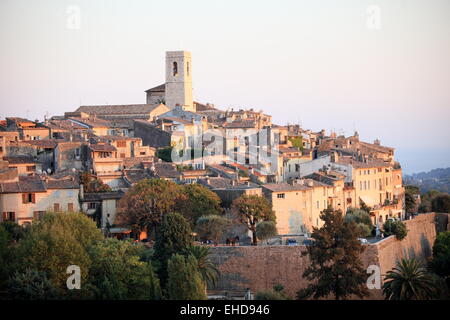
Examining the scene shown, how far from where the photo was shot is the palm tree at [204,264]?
3647 cm

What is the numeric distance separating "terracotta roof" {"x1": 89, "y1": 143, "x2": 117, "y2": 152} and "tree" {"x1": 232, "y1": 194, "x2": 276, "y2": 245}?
9415 millimetres

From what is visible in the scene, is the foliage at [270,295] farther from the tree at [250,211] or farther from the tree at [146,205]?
the tree at [146,205]

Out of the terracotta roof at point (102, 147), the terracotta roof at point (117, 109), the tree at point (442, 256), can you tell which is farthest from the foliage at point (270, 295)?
the terracotta roof at point (117, 109)

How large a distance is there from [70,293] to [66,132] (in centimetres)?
2277

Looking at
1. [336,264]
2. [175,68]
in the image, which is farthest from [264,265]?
[175,68]

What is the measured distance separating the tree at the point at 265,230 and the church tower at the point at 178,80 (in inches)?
1336

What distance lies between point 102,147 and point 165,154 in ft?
20.3

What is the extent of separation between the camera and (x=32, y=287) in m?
33.6

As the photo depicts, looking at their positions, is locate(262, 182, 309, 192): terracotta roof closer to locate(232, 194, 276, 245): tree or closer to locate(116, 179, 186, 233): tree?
locate(232, 194, 276, 245): tree

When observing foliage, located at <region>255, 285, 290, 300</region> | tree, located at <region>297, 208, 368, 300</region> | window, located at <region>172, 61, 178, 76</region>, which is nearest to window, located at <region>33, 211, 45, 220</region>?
foliage, located at <region>255, 285, 290, 300</region>

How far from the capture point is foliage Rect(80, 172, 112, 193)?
46.2 meters

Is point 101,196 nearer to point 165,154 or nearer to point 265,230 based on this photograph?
point 265,230

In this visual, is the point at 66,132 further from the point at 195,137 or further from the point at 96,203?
the point at 96,203
